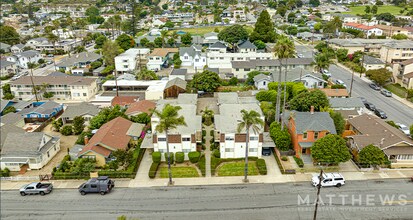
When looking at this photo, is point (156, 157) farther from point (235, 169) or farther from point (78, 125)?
point (78, 125)

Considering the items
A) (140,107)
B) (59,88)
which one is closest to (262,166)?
(140,107)

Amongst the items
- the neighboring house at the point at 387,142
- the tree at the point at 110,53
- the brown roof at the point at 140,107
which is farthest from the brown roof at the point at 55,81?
the neighboring house at the point at 387,142

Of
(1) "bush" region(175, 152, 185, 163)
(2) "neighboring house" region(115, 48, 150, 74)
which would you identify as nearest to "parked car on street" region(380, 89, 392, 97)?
(1) "bush" region(175, 152, 185, 163)

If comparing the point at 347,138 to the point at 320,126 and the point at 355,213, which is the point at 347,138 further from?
the point at 355,213

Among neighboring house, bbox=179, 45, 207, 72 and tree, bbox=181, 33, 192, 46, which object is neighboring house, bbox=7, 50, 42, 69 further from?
tree, bbox=181, 33, 192, 46

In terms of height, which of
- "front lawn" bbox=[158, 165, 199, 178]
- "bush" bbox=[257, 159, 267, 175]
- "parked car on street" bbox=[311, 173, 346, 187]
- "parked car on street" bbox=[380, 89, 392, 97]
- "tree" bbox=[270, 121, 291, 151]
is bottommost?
"front lawn" bbox=[158, 165, 199, 178]

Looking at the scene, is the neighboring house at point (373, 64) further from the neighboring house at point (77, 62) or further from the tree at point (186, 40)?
the neighboring house at point (77, 62)
